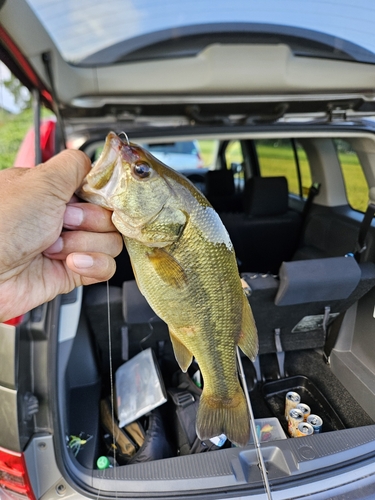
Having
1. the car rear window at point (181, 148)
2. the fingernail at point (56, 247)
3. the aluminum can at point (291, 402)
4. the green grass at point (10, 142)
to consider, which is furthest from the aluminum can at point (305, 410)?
the green grass at point (10, 142)

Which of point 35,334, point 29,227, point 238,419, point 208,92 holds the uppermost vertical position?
point 208,92

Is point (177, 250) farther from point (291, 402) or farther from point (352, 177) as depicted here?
point (352, 177)

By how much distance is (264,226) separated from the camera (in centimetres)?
354

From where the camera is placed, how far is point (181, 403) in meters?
2.02

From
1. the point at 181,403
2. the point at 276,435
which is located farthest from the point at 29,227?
the point at 276,435

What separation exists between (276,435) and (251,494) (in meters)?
0.56

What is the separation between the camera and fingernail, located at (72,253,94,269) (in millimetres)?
A: 1131

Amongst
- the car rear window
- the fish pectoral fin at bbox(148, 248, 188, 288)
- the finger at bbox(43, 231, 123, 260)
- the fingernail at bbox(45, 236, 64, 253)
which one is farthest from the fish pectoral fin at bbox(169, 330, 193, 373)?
the car rear window

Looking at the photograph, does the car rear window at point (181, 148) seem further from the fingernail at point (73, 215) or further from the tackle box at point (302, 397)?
the fingernail at point (73, 215)

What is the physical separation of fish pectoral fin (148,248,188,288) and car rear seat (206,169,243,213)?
328cm

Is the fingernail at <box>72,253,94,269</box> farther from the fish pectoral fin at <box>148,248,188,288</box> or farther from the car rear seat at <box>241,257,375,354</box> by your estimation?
the car rear seat at <box>241,257,375,354</box>

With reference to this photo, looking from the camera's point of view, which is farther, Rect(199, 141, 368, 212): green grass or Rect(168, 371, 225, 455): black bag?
Rect(199, 141, 368, 212): green grass

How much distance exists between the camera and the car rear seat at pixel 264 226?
338cm

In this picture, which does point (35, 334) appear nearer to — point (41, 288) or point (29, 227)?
point (41, 288)
